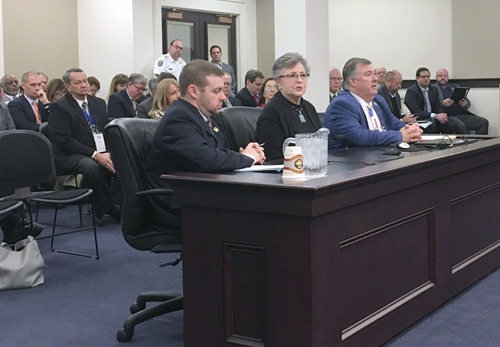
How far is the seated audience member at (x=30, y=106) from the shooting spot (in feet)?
22.1

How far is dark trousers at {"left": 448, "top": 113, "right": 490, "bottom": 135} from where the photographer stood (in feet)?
31.7

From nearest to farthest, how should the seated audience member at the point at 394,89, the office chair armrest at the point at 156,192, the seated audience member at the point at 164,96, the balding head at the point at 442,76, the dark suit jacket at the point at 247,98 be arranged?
1. the office chair armrest at the point at 156,192
2. the seated audience member at the point at 164,96
3. the dark suit jacket at the point at 247,98
4. the seated audience member at the point at 394,89
5. the balding head at the point at 442,76

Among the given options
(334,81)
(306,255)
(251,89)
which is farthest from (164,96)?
(334,81)

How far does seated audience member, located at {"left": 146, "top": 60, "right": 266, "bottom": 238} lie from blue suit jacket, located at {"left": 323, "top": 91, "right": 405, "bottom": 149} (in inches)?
40.6

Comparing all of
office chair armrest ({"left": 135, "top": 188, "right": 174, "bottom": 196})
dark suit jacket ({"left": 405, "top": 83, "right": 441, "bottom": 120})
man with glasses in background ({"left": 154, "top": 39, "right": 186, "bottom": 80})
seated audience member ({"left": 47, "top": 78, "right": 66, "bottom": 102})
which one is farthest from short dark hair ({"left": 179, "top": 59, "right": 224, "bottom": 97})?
dark suit jacket ({"left": 405, "top": 83, "right": 441, "bottom": 120})

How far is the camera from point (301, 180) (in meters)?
2.31

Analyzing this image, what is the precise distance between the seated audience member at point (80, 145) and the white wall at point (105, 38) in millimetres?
4010

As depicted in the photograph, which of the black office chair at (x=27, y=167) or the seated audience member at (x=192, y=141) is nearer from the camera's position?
the seated audience member at (x=192, y=141)

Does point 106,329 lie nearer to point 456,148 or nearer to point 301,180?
Answer: point 301,180

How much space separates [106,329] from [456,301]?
1.68 m

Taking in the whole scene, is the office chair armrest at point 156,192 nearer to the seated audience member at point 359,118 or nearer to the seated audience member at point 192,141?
the seated audience member at point 192,141

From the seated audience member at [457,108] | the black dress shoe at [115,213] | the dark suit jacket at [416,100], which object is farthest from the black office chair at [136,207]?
the seated audience member at [457,108]

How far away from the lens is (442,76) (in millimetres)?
10125

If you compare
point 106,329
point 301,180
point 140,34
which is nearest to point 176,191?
point 301,180
